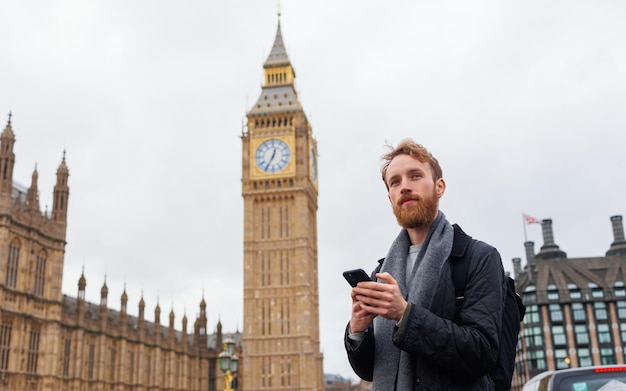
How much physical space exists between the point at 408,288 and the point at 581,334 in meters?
60.2

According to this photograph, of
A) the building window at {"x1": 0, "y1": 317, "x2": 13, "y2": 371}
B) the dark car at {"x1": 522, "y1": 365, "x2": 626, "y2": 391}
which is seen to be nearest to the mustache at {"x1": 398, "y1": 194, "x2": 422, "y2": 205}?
the dark car at {"x1": 522, "y1": 365, "x2": 626, "y2": 391}

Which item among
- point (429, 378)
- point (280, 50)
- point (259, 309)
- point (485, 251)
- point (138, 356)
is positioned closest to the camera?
point (429, 378)

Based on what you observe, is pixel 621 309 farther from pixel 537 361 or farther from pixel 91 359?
pixel 91 359

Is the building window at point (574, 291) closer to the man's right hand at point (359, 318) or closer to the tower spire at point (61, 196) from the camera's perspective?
the tower spire at point (61, 196)

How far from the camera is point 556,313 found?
58719 mm

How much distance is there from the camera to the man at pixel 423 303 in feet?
7.80

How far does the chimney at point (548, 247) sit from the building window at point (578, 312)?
8.38 meters

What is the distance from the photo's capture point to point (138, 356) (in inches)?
1917

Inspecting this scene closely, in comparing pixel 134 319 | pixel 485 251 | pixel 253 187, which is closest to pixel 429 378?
pixel 485 251

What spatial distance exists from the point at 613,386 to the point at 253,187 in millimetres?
50540

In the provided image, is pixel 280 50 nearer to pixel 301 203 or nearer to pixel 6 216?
pixel 301 203

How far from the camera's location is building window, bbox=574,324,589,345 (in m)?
57.3

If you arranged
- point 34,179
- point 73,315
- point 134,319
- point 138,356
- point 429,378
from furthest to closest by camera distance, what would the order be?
point 134,319
point 138,356
point 73,315
point 34,179
point 429,378

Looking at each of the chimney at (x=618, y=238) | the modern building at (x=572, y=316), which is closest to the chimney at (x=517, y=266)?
the chimney at (x=618, y=238)
